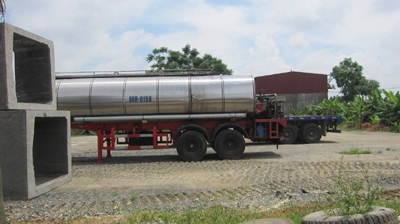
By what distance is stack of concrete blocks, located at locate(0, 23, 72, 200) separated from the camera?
23.3 feet

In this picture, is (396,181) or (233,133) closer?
(396,181)

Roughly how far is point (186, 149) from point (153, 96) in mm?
2295

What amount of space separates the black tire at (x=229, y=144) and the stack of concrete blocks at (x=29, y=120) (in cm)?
544

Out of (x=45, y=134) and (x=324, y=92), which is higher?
(x=324, y=92)

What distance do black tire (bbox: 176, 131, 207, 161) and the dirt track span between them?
40 cm

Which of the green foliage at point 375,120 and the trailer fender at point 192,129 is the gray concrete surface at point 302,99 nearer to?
the green foliage at point 375,120

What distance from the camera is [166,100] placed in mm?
12320

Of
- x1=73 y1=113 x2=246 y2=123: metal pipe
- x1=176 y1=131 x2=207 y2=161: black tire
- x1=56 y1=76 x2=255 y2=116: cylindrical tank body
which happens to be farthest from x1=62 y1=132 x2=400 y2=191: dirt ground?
x1=56 y1=76 x2=255 y2=116: cylindrical tank body

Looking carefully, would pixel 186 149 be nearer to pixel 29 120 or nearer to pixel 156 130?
pixel 156 130

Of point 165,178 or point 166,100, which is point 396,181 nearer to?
point 165,178

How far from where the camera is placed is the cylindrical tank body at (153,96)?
1223cm

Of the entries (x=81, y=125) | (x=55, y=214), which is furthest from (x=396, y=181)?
(x=81, y=125)

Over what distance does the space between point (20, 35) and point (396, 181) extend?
9297mm

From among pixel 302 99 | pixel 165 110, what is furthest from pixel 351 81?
pixel 165 110
